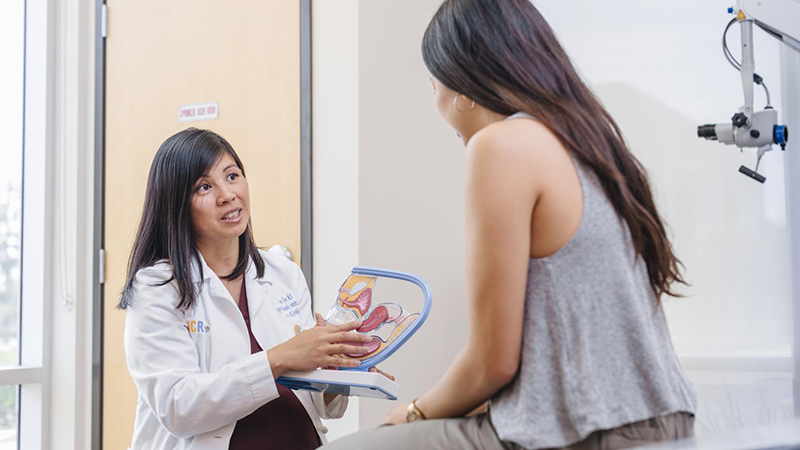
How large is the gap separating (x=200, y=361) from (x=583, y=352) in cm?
87

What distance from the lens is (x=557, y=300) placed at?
93 cm

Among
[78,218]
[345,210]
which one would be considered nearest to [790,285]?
[345,210]

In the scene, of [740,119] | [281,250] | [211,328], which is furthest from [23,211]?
[740,119]

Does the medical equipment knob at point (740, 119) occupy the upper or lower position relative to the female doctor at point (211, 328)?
upper

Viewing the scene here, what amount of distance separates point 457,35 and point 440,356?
1658 millimetres

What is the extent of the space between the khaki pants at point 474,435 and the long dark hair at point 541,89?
0.18m

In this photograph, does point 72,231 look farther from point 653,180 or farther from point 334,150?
point 653,180

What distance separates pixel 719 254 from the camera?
86.0 inches

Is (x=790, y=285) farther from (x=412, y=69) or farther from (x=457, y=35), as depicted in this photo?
(x=457, y=35)

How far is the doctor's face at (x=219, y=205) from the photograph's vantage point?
1.61 metres

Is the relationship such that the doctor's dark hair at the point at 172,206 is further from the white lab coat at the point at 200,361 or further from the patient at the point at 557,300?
the patient at the point at 557,300

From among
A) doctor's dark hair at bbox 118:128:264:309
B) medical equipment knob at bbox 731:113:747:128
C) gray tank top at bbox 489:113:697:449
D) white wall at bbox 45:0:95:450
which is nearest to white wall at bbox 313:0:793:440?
medical equipment knob at bbox 731:113:747:128

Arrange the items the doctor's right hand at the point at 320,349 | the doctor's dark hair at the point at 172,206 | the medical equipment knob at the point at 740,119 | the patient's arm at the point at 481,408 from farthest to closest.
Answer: the medical equipment knob at the point at 740,119 < the doctor's dark hair at the point at 172,206 < the doctor's right hand at the point at 320,349 < the patient's arm at the point at 481,408

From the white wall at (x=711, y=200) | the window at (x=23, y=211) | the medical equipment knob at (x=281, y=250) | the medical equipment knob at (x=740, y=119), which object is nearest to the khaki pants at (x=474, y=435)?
the medical equipment knob at (x=740, y=119)
